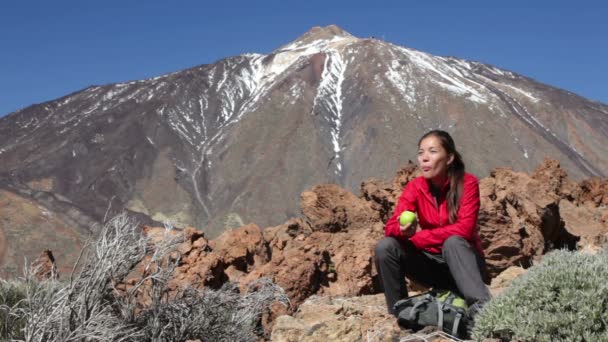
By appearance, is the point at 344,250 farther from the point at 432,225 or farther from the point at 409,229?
the point at 409,229

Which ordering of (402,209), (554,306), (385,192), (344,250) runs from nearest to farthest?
1. (554,306)
2. (402,209)
3. (344,250)
4. (385,192)

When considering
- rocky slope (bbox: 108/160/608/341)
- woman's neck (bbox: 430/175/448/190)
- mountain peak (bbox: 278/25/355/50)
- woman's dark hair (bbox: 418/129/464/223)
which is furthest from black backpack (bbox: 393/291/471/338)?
mountain peak (bbox: 278/25/355/50)

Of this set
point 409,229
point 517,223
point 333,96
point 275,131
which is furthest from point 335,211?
point 333,96

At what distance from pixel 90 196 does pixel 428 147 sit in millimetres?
78007

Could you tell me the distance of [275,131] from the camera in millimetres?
82688

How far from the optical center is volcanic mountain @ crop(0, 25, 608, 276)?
2970 inches

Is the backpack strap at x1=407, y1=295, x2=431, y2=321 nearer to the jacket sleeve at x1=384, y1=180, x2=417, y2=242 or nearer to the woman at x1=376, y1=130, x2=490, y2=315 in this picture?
the woman at x1=376, y1=130, x2=490, y2=315

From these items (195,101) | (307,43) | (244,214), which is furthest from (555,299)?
(307,43)

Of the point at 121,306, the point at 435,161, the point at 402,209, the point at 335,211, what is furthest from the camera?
the point at 335,211

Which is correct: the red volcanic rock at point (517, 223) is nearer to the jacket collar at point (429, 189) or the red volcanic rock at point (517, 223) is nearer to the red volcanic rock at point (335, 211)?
the red volcanic rock at point (335, 211)

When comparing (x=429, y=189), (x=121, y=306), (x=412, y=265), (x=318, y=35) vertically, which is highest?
(x=318, y=35)

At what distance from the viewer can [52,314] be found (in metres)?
3.83

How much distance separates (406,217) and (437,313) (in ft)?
1.71

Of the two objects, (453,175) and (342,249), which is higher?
(453,175)
